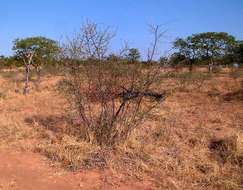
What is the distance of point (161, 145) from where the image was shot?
7500mm

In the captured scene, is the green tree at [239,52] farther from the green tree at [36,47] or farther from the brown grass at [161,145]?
the brown grass at [161,145]

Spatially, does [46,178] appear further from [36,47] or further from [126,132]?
[36,47]

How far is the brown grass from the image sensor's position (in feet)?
19.5

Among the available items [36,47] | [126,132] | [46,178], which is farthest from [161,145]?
[36,47]

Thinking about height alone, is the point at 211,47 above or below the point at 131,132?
above

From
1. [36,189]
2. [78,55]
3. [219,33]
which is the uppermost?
[219,33]

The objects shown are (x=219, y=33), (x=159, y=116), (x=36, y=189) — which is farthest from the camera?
(x=219, y=33)

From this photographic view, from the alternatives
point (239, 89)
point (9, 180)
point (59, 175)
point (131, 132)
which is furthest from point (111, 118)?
point (239, 89)

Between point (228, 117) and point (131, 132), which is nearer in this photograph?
point (131, 132)

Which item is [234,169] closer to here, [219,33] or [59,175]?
[59,175]

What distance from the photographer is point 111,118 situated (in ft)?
25.4

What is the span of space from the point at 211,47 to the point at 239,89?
16159 mm

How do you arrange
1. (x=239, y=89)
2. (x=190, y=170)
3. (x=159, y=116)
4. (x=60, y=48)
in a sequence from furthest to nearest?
(x=239, y=89) < (x=159, y=116) < (x=60, y=48) < (x=190, y=170)

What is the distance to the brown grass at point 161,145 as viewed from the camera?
5.93 metres
